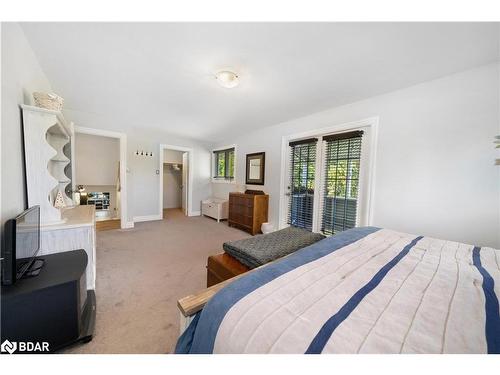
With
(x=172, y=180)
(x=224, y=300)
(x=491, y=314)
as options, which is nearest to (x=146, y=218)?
(x=172, y=180)

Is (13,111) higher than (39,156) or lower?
higher

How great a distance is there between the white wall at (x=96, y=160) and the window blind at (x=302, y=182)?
4398 mm

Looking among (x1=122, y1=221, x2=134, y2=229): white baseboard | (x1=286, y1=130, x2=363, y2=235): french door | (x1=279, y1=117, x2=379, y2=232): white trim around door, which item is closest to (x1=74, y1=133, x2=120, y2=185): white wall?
(x1=122, y1=221, x2=134, y2=229): white baseboard

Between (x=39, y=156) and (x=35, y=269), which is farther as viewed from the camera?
(x=39, y=156)

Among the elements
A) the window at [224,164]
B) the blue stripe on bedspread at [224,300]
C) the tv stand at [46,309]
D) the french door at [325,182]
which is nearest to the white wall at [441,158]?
the french door at [325,182]

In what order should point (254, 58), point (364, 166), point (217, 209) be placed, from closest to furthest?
point (254, 58) → point (364, 166) → point (217, 209)

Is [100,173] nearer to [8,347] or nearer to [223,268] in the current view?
[8,347]

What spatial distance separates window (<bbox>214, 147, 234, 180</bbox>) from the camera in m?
5.02

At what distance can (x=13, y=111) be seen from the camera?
1.30 m

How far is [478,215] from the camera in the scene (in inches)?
68.0

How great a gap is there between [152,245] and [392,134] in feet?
12.6

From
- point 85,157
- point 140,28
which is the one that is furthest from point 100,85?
point 85,157

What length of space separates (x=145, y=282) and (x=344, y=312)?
2.03m

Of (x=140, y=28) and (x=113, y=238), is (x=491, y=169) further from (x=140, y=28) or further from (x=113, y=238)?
(x=113, y=238)
